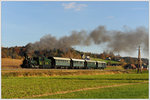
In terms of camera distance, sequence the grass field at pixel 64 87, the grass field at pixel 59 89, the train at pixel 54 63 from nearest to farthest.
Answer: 1. the grass field at pixel 59 89
2. the grass field at pixel 64 87
3. the train at pixel 54 63

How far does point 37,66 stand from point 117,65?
49698 mm

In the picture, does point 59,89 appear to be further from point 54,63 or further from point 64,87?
point 54,63

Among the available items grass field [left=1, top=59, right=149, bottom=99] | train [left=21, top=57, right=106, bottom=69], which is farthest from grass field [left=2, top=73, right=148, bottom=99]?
train [left=21, top=57, right=106, bottom=69]

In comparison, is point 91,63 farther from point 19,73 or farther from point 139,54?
point 19,73

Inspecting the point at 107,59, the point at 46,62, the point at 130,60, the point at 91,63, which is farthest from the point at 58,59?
the point at 130,60

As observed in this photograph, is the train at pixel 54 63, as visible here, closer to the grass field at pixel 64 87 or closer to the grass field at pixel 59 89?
the grass field at pixel 64 87

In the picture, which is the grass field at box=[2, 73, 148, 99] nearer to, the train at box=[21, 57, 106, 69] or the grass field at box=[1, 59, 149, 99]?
the grass field at box=[1, 59, 149, 99]

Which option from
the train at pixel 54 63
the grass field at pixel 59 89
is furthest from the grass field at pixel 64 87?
the train at pixel 54 63

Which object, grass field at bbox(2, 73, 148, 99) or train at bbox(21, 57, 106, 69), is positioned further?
train at bbox(21, 57, 106, 69)

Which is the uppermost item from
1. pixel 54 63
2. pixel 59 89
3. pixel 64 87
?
pixel 54 63

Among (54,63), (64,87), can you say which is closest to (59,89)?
(64,87)

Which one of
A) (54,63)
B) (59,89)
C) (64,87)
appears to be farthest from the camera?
(54,63)

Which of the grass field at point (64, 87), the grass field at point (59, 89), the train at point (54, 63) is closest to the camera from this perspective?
the grass field at point (59, 89)

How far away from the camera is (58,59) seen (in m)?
46.4
